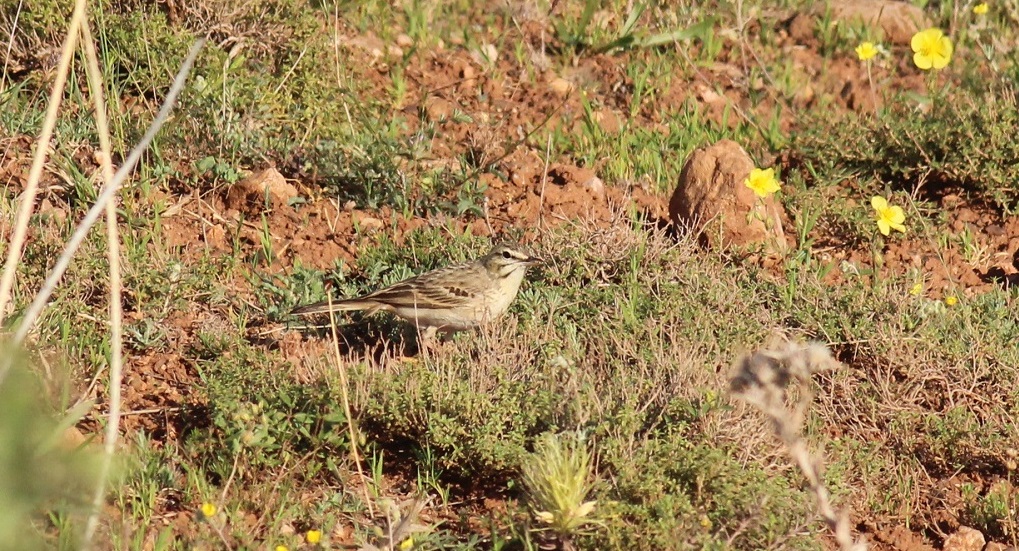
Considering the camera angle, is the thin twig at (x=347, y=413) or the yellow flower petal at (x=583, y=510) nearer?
the yellow flower petal at (x=583, y=510)

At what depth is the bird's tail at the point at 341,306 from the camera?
256 inches

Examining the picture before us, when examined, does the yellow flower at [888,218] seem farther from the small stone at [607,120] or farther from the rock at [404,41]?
the rock at [404,41]

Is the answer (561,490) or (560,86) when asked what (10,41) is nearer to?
(560,86)

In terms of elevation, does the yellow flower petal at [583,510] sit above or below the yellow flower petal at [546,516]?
above

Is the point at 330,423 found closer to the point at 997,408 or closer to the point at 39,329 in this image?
the point at 39,329

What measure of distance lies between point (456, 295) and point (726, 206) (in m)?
1.75

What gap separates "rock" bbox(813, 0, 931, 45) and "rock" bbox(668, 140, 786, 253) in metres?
3.30

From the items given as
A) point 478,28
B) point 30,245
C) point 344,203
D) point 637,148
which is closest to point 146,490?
point 30,245

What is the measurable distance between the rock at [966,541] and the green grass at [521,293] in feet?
0.32

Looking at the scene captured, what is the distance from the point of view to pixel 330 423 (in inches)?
221

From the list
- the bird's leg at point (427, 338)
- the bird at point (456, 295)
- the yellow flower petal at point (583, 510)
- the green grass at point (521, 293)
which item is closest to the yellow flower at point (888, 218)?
the green grass at point (521, 293)

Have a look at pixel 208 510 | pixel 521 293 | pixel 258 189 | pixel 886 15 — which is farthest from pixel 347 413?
pixel 886 15

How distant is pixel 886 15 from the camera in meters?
10.4

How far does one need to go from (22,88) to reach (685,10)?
4.79 meters
